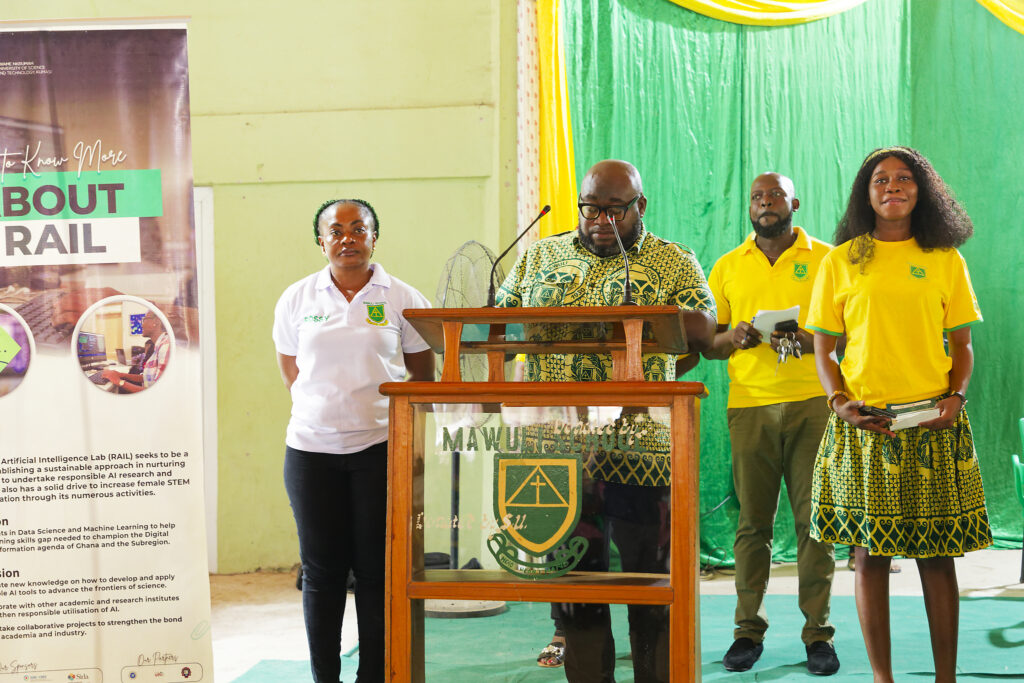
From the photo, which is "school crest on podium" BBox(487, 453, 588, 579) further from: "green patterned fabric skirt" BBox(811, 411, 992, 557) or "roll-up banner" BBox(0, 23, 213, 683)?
"green patterned fabric skirt" BBox(811, 411, 992, 557)

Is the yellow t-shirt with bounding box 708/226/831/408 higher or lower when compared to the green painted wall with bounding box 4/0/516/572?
lower

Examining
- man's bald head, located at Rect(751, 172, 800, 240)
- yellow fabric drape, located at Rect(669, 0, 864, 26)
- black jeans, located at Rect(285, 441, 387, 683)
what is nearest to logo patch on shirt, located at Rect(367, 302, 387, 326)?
black jeans, located at Rect(285, 441, 387, 683)

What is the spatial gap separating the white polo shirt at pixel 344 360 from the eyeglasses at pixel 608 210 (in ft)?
2.50

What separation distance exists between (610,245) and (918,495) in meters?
1.06

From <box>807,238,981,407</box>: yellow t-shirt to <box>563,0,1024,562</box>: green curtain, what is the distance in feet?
7.61

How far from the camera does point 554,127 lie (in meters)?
4.60

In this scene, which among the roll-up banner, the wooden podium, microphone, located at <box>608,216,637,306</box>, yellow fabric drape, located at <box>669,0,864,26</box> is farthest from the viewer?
yellow fabric drape, located at <box>669,0,864,26</box>

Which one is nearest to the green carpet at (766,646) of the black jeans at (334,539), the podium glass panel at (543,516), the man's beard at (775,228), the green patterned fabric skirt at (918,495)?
the podium glass panel at (543,516)

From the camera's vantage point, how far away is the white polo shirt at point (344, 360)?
2787mm

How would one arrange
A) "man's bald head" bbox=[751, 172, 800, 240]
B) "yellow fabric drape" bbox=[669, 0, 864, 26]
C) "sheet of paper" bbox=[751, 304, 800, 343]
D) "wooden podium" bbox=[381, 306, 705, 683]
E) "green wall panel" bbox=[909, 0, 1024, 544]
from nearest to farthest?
"wooden podium" bbox=[381, 306, 705, 683], "sheet of paper" bbox=[751, 304, 800, 343], "man's bald head" bbox=[751, 172, 800, 240], "yellow fabric drape" bbox=[669, 0, 864, 26], "green wall panel" bbox=[909, 0, 1024, 544]

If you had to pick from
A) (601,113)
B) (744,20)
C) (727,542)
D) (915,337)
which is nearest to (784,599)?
(727,542)

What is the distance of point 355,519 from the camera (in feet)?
9.23

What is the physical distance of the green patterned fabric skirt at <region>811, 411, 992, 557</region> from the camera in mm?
2541

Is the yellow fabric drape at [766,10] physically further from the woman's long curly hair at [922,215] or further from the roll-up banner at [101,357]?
the roll-up banner at [101,357]
